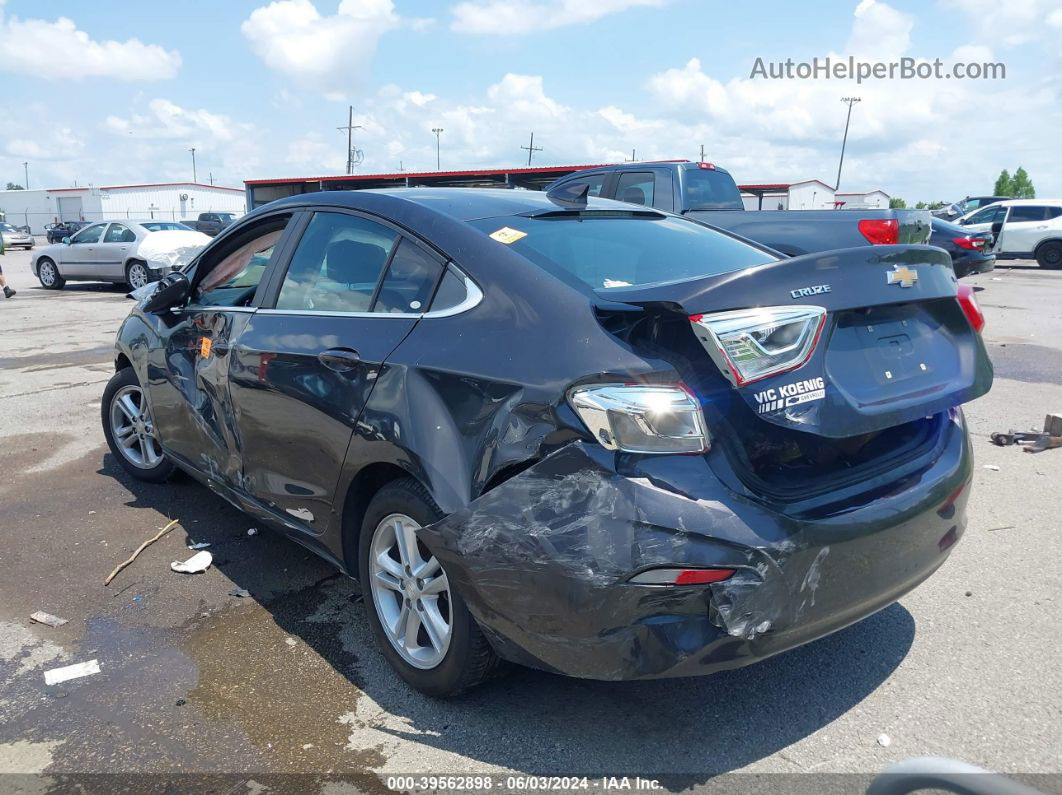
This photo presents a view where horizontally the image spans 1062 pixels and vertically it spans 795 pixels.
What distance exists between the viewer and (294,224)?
3.80 metres

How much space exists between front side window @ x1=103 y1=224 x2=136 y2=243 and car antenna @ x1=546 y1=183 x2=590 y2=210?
16971 millimetres

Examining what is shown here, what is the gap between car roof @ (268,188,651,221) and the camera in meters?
3.30

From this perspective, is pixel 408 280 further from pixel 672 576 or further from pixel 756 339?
pixel 672 576

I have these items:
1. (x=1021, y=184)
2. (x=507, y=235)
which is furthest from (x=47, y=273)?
(x=1021, y=184)

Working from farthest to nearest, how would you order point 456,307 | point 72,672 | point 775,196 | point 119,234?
1. point 775,196
2. point 119,234
3. point 72,672
4. point 456,307

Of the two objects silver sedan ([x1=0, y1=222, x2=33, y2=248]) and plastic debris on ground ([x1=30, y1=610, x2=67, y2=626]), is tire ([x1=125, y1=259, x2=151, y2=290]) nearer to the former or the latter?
plastic debris on ground ([x1=30, y1=610, x2=67, y2=626])

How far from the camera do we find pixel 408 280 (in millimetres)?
3148

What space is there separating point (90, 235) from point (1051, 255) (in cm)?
2432

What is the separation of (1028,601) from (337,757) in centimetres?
289

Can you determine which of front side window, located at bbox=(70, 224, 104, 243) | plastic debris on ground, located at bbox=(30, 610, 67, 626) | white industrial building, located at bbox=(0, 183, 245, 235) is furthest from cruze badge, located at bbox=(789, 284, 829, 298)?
white industrial building, located at bbox=(0, 183, 245, 235)

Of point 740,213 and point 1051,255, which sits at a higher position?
point 740,213

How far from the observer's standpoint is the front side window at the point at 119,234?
18359 millimetres

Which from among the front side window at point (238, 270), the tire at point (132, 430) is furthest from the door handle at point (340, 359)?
the tire at point (132, 430)

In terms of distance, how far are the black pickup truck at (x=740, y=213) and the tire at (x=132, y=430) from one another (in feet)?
11.7
